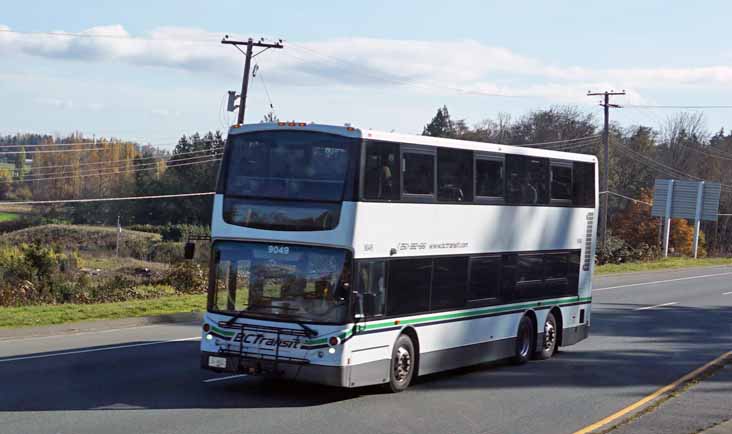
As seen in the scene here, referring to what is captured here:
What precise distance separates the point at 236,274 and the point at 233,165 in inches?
57.9

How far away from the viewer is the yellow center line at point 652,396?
460 inches

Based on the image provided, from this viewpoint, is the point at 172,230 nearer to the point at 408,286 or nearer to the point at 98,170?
the point at 98,170

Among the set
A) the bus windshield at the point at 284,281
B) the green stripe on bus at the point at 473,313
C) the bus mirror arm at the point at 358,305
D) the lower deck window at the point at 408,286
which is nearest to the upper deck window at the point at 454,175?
the lower deck window at the point at 408,286

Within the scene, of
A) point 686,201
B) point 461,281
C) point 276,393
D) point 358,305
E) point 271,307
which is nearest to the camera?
point 358,305

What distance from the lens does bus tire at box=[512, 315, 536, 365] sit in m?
16.9

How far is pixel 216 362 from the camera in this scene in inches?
498

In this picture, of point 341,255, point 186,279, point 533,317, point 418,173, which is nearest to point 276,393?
point 341,255

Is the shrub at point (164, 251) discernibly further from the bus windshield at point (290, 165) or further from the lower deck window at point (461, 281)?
the bus windshield at point (290, 165)

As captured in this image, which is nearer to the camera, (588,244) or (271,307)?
(271,307)

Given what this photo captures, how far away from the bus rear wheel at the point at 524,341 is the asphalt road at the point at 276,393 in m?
0.21

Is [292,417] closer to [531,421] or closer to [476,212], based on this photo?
[531,421]

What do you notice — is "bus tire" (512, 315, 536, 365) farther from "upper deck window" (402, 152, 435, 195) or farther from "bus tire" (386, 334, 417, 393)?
"upper deck window" (402, 152, 435, 195)

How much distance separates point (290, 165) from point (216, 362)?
108 inches

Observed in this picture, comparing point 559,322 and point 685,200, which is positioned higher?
point 685,200
